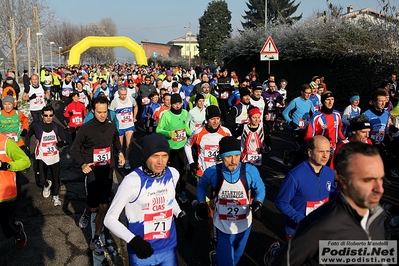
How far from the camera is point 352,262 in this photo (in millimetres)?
1954

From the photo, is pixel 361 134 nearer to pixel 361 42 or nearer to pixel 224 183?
pixel 224 183

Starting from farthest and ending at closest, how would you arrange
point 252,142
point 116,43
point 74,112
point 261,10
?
1. point 261,10
2. point 116,43
3. point 74,112
4. point 252,142

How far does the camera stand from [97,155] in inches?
220

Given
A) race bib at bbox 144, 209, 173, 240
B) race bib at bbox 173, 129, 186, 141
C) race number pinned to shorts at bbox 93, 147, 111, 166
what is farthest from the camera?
race bib at bbox 173, 129, 186, 141

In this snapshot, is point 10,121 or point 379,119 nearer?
point 379,119

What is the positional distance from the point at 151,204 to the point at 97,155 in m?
2.38

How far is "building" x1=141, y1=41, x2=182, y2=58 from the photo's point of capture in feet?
352

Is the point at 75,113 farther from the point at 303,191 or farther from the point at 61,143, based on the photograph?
the point at 303,191

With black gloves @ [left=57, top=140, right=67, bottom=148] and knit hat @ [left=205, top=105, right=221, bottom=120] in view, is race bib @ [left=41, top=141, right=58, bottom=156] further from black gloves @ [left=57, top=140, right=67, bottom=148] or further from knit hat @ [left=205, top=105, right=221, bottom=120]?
knit hat @ [left=205, top=105, right=221, bottom=120]

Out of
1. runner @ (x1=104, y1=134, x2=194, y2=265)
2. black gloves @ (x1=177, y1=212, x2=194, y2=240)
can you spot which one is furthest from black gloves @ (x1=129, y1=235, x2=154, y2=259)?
black gloves @ (x1=177, y1=212, x2=194, y2=240)

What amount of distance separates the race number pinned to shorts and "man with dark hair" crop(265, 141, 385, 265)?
396 centimetres

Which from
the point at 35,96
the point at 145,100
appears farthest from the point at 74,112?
the point at 145,100

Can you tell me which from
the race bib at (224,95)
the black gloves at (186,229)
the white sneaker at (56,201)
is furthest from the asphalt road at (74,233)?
the race bib at (224,95)

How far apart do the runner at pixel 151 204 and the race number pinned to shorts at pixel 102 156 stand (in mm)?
2243
